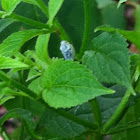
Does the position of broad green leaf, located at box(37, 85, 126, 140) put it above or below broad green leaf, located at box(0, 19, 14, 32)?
below

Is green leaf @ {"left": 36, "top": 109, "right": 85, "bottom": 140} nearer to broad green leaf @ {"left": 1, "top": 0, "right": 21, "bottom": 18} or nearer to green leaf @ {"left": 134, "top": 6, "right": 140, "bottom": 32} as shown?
broad green leaf @ {"left": 1, "top": 0, "right": 21, "bottom": 18}

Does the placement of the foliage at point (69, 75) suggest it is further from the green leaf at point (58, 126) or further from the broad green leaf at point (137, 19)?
the broad green leaf at point (137, 19)

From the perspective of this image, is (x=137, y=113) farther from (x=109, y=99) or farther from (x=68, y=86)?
(x=68, y=86)

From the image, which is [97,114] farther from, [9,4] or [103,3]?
[103,3]

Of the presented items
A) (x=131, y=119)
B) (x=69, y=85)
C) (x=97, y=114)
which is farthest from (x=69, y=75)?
(x=131, y=119)

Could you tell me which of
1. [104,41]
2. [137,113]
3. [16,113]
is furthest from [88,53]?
[137,113]

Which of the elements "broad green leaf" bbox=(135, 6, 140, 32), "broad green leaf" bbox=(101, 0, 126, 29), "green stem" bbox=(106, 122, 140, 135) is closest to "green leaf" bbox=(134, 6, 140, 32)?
"broad green leaf" bbox=(135, 6, 140, 32)

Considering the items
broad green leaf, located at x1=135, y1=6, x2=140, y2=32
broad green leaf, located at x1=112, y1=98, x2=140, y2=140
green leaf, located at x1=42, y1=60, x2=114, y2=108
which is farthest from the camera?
broad green leaf, located at x1=135, y1=6, x2=140, y2=32
